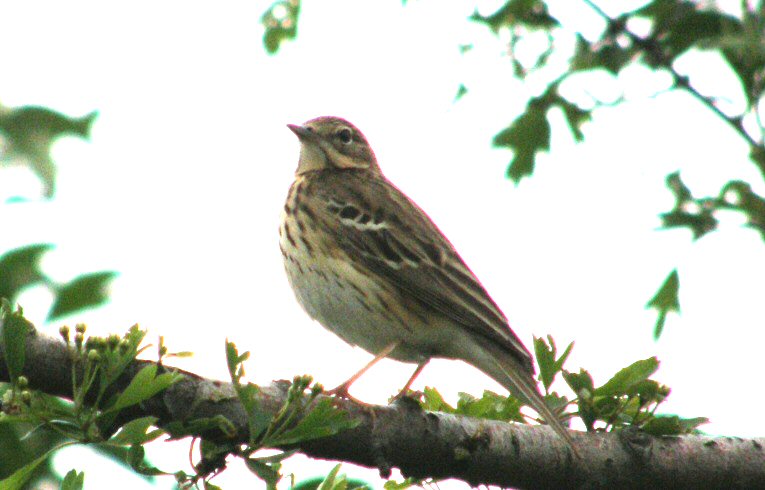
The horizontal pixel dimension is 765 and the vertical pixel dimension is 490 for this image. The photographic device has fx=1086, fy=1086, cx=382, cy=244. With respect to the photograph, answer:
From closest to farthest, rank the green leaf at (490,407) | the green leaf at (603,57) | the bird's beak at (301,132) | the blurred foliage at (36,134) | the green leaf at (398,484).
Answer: the green leaf at (398,484), the green leaf at (490,407), the blurred foliage at (36,134), the green leaf at (603,57), the bird's beak at (301,132)

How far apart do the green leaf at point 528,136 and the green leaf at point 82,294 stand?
284 centimetres

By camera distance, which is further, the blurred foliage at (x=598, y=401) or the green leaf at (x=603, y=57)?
the green leaf at (x=603, y=57)

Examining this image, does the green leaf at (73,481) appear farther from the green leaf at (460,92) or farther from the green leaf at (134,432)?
the green leaf at (460,92)

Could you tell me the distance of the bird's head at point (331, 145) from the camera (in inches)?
310

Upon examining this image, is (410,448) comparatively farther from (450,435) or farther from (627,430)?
(627,430)

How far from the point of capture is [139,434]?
3.16m

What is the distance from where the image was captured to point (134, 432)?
10.3ft

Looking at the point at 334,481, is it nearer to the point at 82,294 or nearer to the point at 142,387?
the point at 142,387

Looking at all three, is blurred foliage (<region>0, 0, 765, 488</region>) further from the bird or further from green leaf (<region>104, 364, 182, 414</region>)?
the bird

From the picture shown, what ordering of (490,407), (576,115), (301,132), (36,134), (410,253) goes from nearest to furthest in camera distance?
(490,407) → (36,134) → (576,115) → (410,253) → (301,132)

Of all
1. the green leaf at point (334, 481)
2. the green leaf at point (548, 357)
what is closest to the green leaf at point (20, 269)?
the green leaf at point (334, 481)

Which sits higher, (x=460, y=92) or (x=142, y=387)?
(x=460, y=92)

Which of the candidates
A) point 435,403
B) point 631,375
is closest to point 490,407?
point 435,403

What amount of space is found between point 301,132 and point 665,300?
10.1 feet
